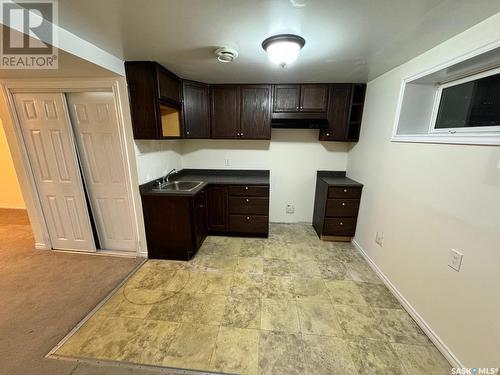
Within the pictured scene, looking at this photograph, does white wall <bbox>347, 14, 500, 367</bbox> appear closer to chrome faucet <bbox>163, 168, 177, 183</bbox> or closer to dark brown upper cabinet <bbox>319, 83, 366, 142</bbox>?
dark brown upper cabinet <bbox>319, 83, 366, 142</bbox>

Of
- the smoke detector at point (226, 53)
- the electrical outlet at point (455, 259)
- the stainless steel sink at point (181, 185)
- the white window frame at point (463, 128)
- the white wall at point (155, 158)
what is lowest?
the electrical outlet at point (455, 259)

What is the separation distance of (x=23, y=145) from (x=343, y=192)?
4073 mm

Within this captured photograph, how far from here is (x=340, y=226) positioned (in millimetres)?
2838

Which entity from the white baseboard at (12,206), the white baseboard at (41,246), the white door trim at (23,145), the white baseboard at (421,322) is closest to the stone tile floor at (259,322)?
the white baseboard at (421,322)

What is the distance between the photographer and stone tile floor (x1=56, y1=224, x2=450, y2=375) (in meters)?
1.34

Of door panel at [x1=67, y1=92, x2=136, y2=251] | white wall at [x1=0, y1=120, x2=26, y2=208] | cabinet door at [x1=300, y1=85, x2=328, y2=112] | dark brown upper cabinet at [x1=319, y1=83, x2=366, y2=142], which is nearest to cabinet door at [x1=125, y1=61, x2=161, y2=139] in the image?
door panel at [x1=67, y1=92, x2=136, y2=251]

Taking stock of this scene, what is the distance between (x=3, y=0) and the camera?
104cm

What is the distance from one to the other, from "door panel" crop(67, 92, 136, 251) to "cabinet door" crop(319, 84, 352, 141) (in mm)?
2726

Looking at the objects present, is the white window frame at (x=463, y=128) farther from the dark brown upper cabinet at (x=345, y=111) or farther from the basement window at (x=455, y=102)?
the dark brown upper cabinet at (x=345, y=111)

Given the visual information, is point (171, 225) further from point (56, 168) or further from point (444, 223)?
point (444, 223)

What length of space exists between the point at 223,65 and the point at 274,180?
190 centimetres

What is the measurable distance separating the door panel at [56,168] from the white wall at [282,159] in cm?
121

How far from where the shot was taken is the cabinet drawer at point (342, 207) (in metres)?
2.73

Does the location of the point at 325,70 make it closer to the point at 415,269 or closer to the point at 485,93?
the point at 485,93
